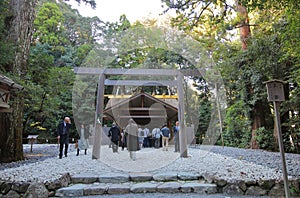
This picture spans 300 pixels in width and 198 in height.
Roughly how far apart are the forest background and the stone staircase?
2747 millimetres

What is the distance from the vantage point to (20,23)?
5.47m

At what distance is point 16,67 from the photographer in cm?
536

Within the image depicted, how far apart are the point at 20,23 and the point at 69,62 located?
12.2 metres

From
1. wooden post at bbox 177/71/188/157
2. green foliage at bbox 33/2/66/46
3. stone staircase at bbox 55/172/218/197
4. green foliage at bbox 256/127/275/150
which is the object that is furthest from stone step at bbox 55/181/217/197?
green foliage at bbox 33/2/66/46

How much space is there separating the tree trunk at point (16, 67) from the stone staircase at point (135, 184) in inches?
105

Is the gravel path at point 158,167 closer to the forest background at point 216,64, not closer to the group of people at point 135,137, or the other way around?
the group of people at point 135,137

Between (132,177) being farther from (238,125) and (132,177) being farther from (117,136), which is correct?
(238,125)

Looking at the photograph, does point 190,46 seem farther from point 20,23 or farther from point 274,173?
point 20,23

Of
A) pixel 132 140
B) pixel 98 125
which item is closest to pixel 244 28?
pixel 132 140

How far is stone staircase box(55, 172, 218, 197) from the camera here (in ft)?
10.1

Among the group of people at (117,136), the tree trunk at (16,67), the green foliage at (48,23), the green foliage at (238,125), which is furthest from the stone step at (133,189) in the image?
the green foliage at (48,23)

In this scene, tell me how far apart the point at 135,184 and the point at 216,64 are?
629cm

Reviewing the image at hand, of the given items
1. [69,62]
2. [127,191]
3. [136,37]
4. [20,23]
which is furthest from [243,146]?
[69,62]

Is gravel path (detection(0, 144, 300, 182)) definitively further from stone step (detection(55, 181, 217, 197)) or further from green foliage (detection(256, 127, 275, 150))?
green foliage (detection(256, 127, 275, 150))
